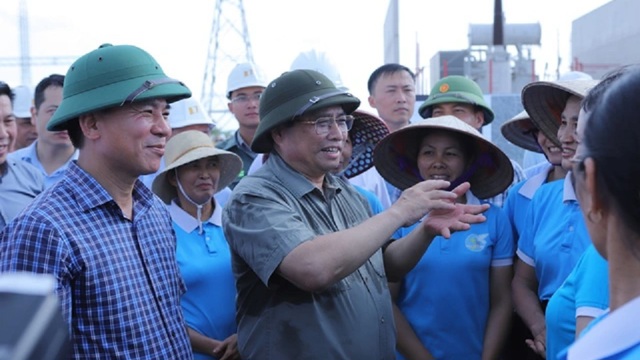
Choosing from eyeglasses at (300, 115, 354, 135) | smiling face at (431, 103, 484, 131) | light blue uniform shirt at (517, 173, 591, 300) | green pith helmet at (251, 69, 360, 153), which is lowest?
light blue uniform shirt at (517, 173, 591, 300)

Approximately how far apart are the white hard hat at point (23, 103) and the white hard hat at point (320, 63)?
2.47 metres

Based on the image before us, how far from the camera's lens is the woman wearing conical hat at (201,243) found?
3414 millimetres

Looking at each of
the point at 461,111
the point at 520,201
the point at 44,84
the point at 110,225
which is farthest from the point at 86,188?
the point at 461,111

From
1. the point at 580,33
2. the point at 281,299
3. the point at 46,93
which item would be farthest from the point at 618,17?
the point at 281,299

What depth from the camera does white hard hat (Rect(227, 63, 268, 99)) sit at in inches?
219

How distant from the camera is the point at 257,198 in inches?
104

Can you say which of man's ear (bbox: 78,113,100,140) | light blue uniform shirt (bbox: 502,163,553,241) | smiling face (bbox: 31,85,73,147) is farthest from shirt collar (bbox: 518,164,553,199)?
smiling face (bbox: 31,85,73,147)

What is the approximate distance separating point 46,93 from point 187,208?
186cm

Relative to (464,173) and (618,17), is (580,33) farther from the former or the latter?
(464,173)

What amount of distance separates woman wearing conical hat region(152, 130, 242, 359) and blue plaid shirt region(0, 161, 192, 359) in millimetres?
943

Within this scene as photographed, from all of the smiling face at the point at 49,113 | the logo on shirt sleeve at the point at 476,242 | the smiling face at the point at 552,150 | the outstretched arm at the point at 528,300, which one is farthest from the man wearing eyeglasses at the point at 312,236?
the smiling face at the point at 49,113

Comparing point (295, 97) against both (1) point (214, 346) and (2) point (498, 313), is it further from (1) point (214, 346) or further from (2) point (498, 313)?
(2) point (498, 313)

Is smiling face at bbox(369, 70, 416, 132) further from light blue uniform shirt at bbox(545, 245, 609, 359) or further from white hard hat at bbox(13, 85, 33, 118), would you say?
light blue uniform shirt at bbox(545, 245, 609, 359)

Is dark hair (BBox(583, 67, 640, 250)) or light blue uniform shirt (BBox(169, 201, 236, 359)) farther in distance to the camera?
light blue uniform shirt (BBox(169, 201, 236, 359))
